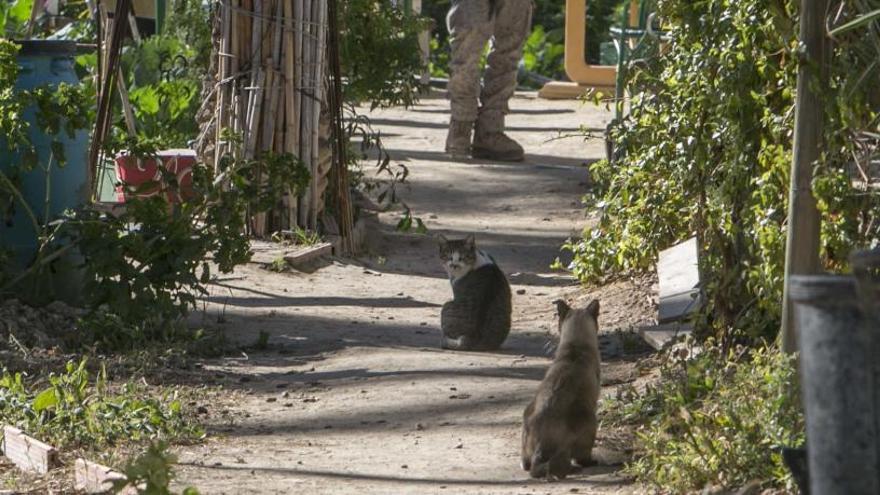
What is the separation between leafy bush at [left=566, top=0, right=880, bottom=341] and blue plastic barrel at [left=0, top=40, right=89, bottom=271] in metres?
3.01

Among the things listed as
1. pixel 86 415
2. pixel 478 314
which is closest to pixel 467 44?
pixel 478 314

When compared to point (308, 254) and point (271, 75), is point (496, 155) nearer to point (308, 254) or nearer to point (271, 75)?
point (271, 75)

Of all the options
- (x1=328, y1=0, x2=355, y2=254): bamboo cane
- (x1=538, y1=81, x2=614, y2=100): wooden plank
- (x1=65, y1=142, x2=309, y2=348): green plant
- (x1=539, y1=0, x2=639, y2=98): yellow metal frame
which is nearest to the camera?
(x1=65, y1=142, x2=309, y2=348): green plant

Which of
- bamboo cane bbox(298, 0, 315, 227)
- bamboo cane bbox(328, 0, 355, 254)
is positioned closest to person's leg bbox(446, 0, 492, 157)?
bamboo cane bbox(328, 0, 355, 254)

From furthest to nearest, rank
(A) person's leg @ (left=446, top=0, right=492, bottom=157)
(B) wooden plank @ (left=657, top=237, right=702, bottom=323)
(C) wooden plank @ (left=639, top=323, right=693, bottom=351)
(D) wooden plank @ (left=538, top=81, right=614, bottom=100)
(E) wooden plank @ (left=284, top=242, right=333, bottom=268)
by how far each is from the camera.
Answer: (D) wooden plank @ (left=538, top=81, right=614, bottom=100) → (A) person's leg @ (left=446, top=0, right=492, bottom=157) → (E) wooden plank @ (left=284, top=242, right=333, bottom=268) → (B) wooden plank @ (left=657, top=237, right=702, bottom=323) → (C) wooden plank @ (left=639, top=323, right=693, bottom=351)

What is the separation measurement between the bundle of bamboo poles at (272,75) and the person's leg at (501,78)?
4310mm

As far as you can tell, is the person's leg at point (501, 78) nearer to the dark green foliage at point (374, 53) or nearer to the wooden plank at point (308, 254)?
the dark green foliage at point (374, 53)

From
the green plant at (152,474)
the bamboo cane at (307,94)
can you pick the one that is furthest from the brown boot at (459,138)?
the green plant at (152,474)

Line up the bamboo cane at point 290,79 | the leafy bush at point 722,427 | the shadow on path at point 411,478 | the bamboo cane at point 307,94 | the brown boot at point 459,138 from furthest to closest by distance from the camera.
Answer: the brown boot at point 459,138
the bamboo cane at point 307,94
the bamboo cane at point 290,79
the shadow on path at point 411,478
the leafy bush at point 722,427

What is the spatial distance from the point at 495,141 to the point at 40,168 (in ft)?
24.5

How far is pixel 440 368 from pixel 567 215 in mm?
5348

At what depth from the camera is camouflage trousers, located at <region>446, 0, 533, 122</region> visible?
46.6 feet

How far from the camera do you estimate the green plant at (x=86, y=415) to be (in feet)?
17.6

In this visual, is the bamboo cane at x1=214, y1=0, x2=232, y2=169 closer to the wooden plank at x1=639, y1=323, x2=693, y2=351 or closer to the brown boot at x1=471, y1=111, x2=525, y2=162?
the wooden plank at x1=639, y1=323, x2=693, y2=351
